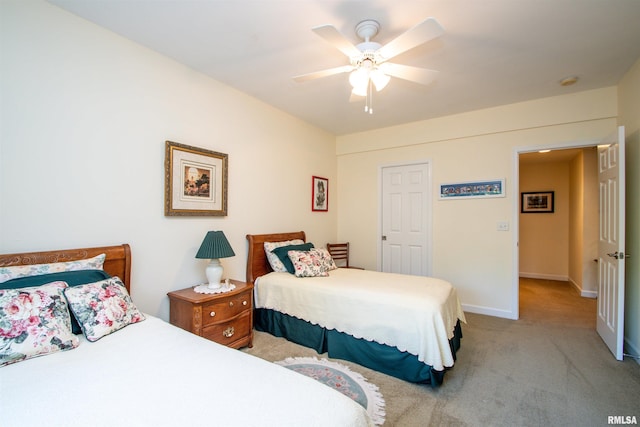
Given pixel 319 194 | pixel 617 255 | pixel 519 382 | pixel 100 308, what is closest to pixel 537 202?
pixel 617 255

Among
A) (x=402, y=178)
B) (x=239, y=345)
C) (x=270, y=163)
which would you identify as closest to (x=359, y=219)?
(x=402, y=178)

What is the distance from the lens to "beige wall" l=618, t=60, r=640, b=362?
8.18ft

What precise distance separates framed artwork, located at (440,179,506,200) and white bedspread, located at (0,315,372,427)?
11.1 feet

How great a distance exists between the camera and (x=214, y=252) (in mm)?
2453

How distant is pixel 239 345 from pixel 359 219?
2.71m

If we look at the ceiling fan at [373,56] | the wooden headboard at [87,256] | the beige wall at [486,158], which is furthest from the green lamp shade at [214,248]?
the beige wall at [486,158]

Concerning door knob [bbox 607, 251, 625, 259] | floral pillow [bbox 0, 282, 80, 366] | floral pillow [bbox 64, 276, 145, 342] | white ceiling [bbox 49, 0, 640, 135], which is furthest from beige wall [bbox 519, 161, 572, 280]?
floral pillow [bbox 0, 282, 80, 366]

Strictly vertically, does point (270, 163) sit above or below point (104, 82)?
below

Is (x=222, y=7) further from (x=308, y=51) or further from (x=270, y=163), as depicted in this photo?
(x=270, y=163)

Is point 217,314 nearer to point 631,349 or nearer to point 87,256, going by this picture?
point 87,256

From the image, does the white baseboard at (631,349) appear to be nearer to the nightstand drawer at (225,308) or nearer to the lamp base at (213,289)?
the nightstand drawer at (225,308)

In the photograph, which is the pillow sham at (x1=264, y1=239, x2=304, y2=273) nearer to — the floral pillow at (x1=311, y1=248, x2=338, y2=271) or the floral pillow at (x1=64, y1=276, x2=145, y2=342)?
the floral pillow at (x1=311, y1=248, x2=338, y2=271)

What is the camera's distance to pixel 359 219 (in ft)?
15.2

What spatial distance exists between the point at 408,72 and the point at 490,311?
10.3 feet
